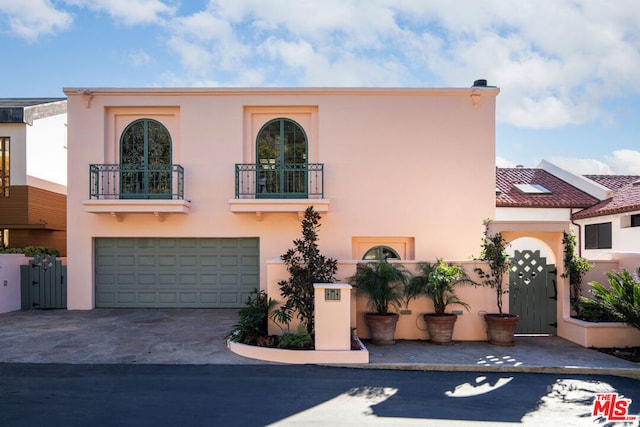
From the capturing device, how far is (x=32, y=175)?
15.2 meters

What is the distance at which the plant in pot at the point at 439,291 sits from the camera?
8.89 metres

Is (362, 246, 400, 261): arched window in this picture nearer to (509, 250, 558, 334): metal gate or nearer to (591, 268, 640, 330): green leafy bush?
(509, 250, 558, 334): metal gate

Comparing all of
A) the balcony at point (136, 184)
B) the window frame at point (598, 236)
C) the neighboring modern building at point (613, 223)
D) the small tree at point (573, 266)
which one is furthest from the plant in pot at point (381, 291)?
the window frame at point (598, 236)

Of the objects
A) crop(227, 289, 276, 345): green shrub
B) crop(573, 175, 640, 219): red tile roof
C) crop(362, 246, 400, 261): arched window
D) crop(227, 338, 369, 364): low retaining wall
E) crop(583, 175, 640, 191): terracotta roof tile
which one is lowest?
crop(227, 338, 369, 364): low retaining wall

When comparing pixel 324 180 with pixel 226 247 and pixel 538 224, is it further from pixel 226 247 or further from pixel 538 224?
pixel 538 224

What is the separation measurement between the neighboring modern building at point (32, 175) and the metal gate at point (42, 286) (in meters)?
2.55

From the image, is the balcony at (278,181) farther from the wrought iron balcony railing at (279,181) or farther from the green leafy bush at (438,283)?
the green leafy bush at (438,283)

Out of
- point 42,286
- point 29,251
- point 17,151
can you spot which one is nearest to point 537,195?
point 42,286

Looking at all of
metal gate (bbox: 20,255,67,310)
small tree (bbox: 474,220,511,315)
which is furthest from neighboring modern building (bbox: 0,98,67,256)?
small tree (bbox: 474,220,511,315)

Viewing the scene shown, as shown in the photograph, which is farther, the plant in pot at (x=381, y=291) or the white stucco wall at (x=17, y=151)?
the white stucco wall at (x=17, y=151)

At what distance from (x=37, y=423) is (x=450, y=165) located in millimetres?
11270

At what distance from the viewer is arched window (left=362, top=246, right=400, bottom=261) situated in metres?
13.2

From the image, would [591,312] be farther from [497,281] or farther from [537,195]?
[537,195]

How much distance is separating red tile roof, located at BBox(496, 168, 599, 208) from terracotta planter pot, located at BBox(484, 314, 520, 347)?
866 cm
